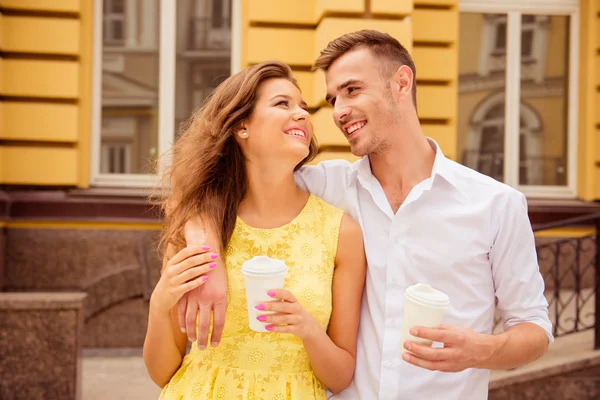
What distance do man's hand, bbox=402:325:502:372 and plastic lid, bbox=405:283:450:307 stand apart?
98mm

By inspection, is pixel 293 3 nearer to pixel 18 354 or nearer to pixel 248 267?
pixel 18 354

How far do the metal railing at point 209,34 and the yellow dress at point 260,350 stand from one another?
5.36 metres

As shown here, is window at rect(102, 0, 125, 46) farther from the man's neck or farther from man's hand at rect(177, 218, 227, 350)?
man's hand at rect(177, 218, 227, 350)

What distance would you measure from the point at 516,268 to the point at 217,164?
1.25m

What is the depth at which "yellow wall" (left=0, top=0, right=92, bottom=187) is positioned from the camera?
671 cm

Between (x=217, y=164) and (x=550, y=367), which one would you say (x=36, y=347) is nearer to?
(x=217, y=164)

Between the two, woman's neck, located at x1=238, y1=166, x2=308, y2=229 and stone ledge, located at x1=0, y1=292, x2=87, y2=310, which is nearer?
woman's neck, located at x1=238, y1=166, x2=308, y2=229

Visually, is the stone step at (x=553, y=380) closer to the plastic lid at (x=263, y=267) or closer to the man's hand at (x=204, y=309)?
the man's hand at (x=204, y=309)

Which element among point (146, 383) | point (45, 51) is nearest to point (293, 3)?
point (45, 51)

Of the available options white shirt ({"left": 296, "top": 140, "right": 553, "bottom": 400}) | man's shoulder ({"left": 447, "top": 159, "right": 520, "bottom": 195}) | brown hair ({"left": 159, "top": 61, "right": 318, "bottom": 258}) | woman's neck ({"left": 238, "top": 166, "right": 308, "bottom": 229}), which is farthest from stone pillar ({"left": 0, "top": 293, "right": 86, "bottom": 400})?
man's shoulder ({"left": 447, "top": 159, "right": 520, "bottom": 195})

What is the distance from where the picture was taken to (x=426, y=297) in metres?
1.89

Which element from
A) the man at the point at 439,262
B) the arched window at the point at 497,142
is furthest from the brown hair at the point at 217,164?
the arched window at the point at 497,142

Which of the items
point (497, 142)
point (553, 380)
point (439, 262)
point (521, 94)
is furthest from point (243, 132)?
point (521, 94)

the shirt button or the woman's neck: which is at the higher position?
the woman's neck
